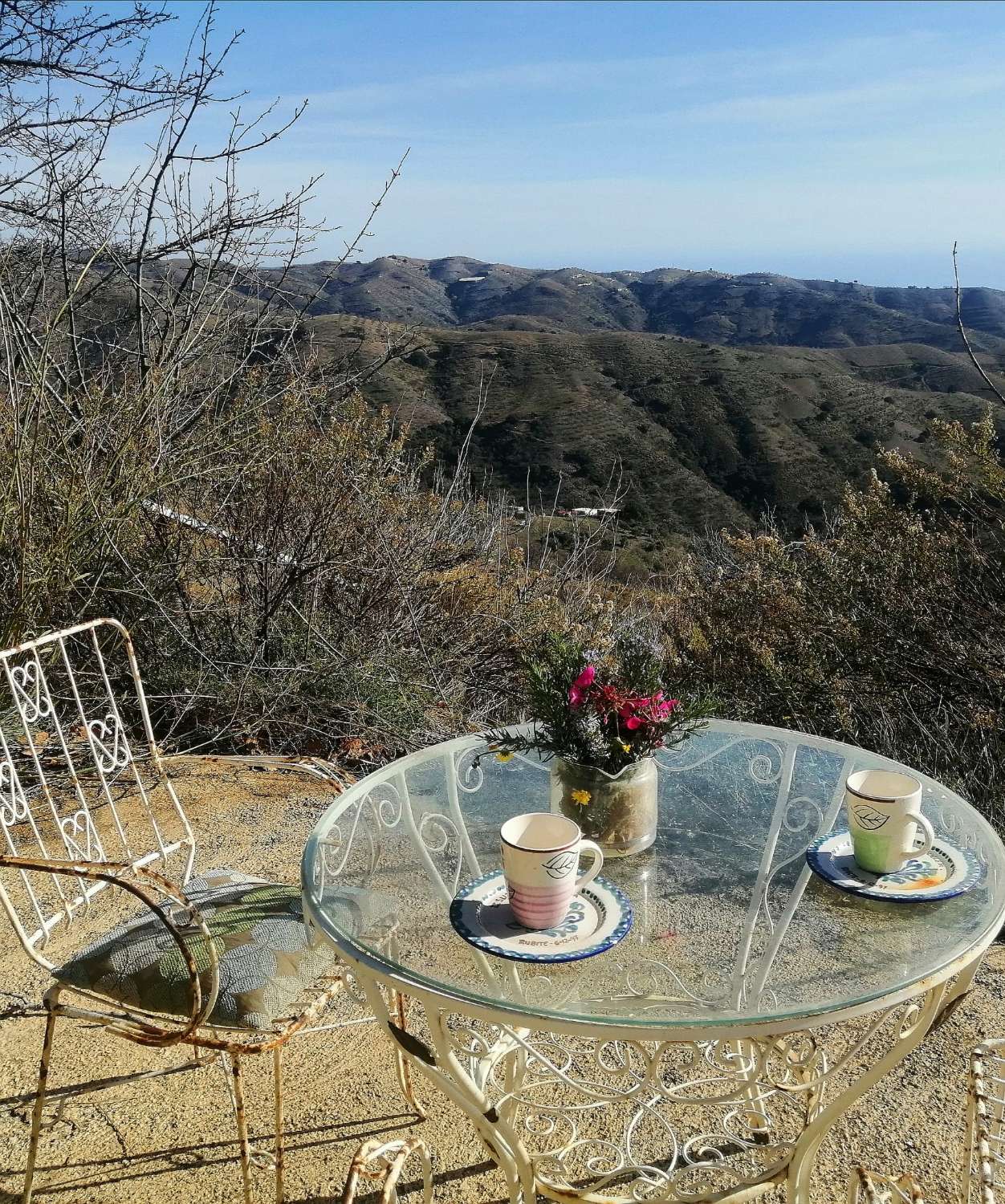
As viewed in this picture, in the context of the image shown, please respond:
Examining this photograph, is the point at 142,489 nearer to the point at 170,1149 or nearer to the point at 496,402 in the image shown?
the point at 170,1149

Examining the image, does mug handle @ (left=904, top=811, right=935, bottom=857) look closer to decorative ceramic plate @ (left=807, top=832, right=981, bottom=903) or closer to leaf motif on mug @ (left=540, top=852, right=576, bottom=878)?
decorative ceramic plate @ (left=807, top=832, right=981, bottom=903)

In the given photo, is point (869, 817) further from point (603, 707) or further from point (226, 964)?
point (226, 964)

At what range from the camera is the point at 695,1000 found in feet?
4.42

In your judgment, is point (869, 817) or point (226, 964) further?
point (226, 964)

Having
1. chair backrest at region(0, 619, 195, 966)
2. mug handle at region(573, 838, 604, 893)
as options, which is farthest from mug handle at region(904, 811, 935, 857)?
chair backrest at region(0, 619, 195, 966)

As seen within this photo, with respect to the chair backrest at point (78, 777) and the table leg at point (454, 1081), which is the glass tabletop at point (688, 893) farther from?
the chair backrest at point (78, 777)

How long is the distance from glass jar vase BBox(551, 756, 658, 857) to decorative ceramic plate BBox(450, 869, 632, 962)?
118 millimetres

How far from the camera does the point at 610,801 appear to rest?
1.69 meters

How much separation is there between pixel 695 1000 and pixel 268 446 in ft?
12.0

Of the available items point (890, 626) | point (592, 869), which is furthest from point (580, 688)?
point (890, 626)

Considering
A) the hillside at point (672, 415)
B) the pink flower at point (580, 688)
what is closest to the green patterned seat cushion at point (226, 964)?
the pink flower at point (580, 688)

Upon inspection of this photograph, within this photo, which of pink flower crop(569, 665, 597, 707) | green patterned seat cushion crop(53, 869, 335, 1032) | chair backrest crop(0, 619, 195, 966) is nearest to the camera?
pink flower crop(569, 665, 597, 707)

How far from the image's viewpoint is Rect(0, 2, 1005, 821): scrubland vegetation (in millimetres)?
4172

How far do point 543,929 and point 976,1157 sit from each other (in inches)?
29.2
